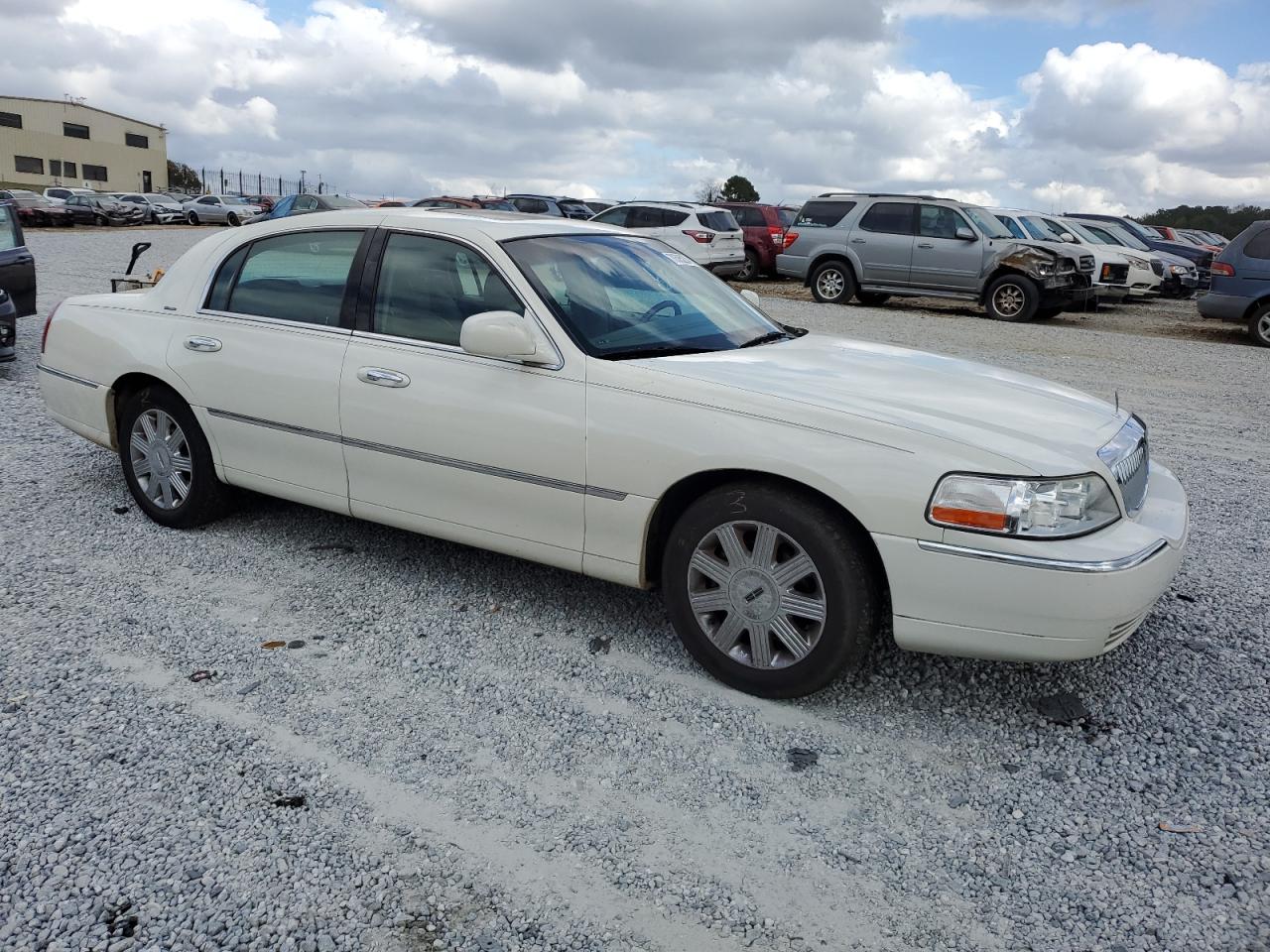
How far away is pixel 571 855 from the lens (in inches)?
105

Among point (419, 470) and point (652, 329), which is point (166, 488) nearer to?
point (419, 470)

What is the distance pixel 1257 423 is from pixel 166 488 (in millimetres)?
8585

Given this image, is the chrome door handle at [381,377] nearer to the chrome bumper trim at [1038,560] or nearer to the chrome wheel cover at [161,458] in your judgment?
the chrome wheel cover at [161,458]

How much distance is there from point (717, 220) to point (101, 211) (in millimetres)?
31153

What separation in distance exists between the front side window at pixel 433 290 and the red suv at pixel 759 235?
59.6 feet

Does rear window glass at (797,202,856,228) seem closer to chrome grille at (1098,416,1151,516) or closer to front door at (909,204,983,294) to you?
front door at (909,204,983,294)

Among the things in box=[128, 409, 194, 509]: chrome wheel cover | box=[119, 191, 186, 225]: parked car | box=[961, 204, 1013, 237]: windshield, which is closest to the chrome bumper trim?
box=[128, 409, 194, 509]: chrome wheel cover

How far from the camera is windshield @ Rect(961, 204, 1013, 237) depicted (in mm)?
16188

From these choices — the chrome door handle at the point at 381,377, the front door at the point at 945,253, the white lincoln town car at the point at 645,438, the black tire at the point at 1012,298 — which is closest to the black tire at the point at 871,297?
the front door at the point at 945,253

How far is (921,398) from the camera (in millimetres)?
3477

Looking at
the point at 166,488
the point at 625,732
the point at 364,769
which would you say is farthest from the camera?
the point at 166,488

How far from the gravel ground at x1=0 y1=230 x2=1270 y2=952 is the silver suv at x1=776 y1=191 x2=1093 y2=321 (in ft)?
39.9

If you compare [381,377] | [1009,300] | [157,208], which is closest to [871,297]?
[1009,300]

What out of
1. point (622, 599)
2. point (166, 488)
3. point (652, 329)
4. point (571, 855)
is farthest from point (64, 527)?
point (571, 855)
